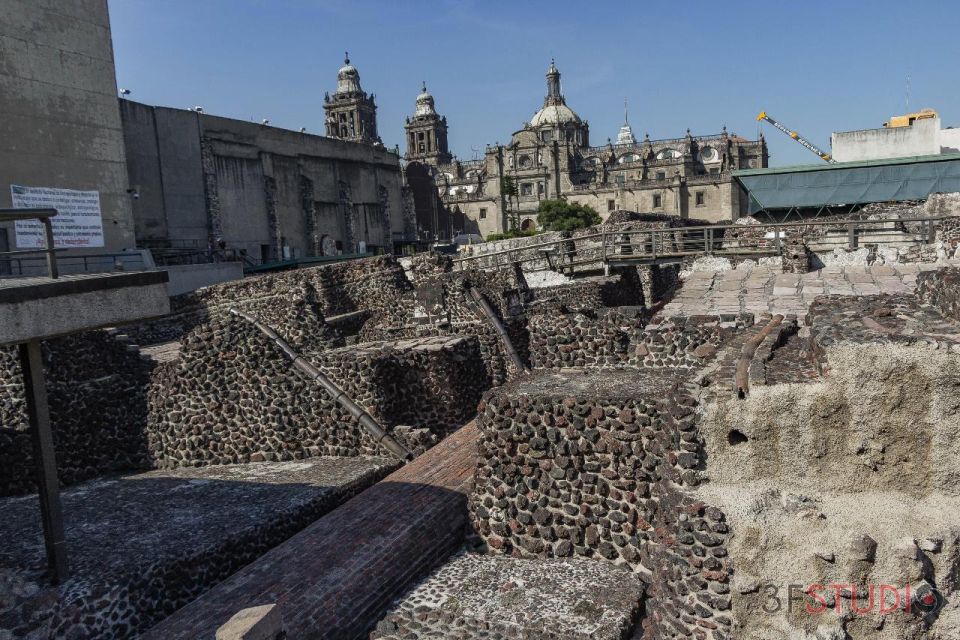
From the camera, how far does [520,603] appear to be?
609 cm

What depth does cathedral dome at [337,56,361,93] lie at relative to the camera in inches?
2773

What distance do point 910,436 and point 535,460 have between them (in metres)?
3.05

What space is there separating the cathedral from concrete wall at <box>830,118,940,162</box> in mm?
32422

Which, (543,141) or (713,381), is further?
(543,141)

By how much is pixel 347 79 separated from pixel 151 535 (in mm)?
67863

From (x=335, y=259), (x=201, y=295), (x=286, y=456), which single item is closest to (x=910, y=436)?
(x=286, y=456)

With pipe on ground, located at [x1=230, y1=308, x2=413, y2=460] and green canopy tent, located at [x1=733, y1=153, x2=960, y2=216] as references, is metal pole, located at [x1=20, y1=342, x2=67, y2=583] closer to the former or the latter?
Answer: pipe on ground, located at [x1=230, y1=308, x2=413, y2=460]

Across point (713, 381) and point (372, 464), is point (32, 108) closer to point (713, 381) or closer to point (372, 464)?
point (372, 464)

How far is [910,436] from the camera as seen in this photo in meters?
5.27

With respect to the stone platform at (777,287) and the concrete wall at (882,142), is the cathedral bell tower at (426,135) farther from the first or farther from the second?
the stone platform at (777,287)

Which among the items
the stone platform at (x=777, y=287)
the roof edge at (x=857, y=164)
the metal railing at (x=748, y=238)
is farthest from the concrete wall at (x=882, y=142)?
the stone platform at (x=777, y=287)

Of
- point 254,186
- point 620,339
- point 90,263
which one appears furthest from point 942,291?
point 254,186

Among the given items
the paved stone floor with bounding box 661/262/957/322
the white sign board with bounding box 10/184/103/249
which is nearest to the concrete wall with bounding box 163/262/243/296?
the white sign board with bounding box 10/184/103/249

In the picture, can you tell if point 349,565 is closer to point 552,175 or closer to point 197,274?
point 197,274
